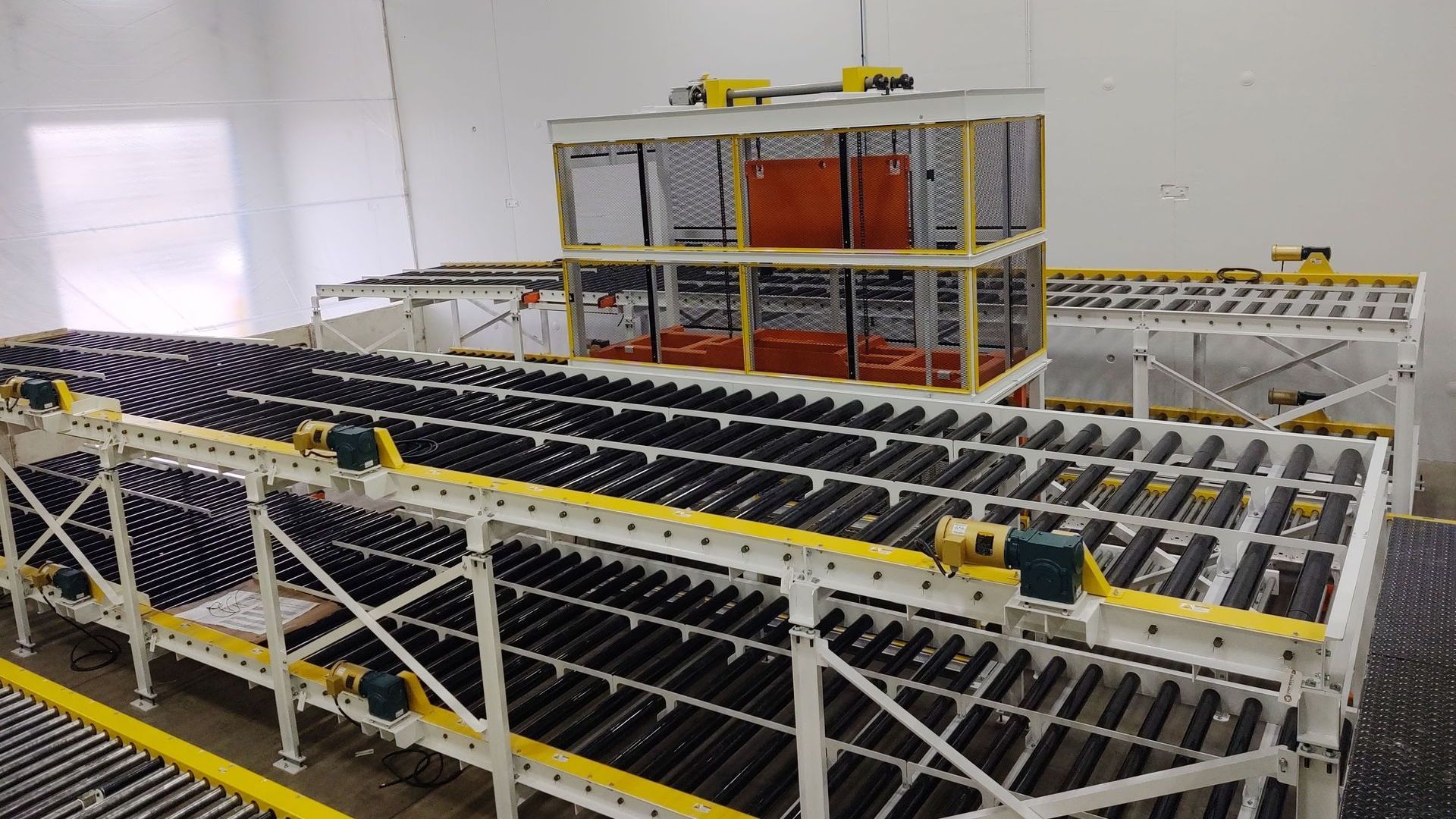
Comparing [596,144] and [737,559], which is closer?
[737,559]

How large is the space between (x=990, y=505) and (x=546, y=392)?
292 cm

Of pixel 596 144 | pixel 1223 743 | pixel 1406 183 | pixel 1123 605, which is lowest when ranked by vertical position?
pixel 1223 743

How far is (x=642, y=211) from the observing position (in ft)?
22.4

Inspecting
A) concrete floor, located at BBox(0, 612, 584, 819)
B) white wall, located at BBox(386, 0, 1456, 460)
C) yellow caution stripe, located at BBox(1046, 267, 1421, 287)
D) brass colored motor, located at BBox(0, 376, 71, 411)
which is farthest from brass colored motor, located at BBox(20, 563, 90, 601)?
white wall, located at BBox(386, 0, 1456, 460)

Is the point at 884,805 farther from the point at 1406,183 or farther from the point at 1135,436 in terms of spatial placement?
the point at 1406,183

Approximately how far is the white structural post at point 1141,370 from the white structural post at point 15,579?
776 cm

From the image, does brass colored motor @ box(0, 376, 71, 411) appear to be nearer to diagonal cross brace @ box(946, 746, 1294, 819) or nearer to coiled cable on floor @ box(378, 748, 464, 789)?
coiled cable on floor @ box(378, 748, 464, 789)

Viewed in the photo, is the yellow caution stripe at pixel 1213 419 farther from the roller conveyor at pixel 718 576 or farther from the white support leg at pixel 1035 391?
the roller conveyor at pixel 718 576

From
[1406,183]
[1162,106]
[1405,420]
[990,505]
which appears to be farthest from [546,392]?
[1406,183]

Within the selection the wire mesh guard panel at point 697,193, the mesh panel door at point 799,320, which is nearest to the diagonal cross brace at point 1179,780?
the mesh panel door at point 799,320

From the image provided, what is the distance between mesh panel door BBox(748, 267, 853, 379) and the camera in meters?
6.64

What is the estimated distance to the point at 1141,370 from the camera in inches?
300

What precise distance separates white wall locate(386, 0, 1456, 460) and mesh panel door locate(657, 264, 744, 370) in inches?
159

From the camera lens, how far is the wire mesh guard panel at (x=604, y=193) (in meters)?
6.82
